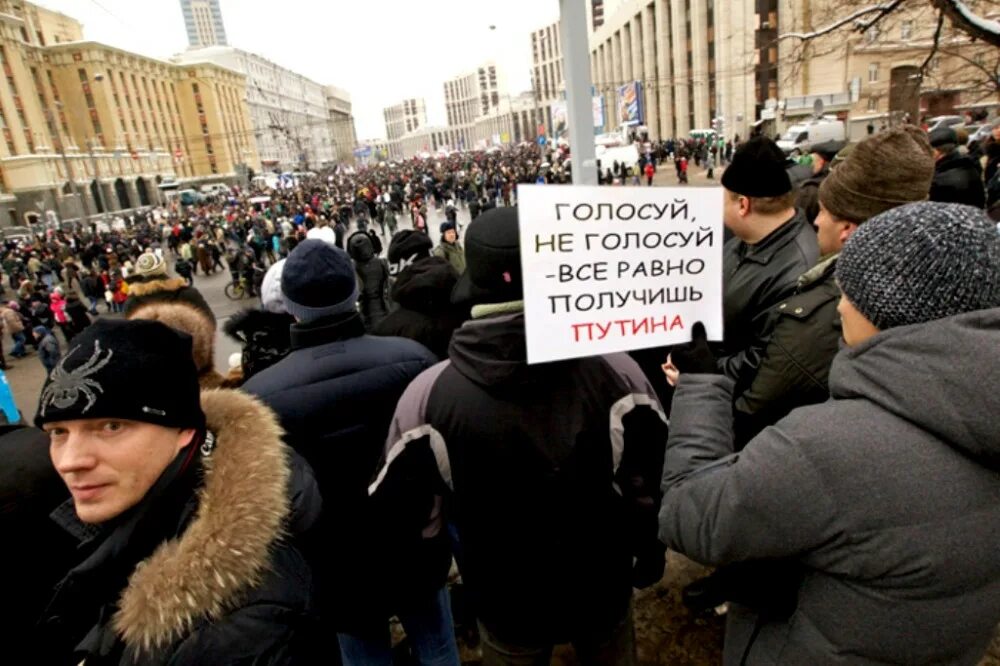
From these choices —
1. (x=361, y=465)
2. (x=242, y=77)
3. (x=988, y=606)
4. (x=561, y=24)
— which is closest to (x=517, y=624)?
(x=361, y=465)

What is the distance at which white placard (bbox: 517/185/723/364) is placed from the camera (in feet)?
5.06

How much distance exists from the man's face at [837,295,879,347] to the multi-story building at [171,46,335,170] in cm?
9821

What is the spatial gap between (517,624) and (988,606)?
1160 millimetres

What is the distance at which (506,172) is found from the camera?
34219 mm

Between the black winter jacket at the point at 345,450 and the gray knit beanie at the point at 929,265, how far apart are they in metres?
1.64

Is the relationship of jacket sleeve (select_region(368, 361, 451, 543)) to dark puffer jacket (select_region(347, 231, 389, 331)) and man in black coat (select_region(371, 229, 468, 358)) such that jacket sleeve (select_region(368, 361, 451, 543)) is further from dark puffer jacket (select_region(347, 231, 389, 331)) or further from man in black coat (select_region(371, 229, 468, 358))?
dark puffer jacket (select_region(347, 231, 389, 331))

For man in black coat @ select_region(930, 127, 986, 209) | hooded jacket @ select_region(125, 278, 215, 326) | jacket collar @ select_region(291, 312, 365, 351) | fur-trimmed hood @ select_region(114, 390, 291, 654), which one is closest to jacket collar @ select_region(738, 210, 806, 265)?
jacket collar @ select_region(291, 312, 365, 351)

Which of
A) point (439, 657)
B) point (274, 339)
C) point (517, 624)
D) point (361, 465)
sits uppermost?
point (274, 339)

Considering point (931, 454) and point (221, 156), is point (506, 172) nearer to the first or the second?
point (931, 454)

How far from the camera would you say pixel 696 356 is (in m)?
1.66

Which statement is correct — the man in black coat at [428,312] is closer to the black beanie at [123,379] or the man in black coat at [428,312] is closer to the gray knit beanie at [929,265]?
the black beanie at [123,379]

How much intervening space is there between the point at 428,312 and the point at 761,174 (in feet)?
5.91

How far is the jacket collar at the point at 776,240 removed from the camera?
2514 mm

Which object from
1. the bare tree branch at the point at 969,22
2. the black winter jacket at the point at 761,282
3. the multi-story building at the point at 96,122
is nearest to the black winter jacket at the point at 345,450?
the black winter jacket at the point at 761,282
